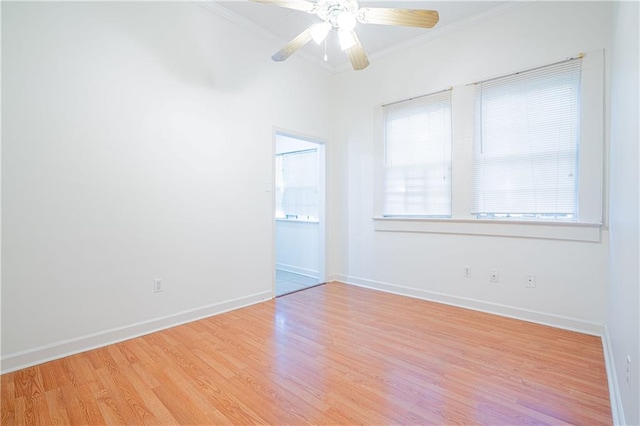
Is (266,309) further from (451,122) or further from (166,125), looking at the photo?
(451,122)

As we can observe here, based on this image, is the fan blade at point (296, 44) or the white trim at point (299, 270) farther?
the white trim at point (299, 270)

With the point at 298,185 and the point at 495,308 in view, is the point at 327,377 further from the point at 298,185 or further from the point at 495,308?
the point at 298,185

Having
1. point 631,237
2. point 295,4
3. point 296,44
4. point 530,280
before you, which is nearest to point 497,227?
point 530,280

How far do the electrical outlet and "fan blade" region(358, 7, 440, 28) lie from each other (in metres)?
2.42

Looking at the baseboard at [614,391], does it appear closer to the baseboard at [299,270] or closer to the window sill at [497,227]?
the window sill at [497,227]

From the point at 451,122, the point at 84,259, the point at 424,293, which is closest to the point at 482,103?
the point at 451,122

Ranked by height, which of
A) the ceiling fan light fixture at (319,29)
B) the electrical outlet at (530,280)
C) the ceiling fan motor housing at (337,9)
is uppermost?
the ceiling fan motor housing at (337,9)

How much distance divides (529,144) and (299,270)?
365cm

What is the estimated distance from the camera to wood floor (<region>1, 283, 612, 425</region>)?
1614 millimetres

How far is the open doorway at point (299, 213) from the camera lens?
4562 millimetres

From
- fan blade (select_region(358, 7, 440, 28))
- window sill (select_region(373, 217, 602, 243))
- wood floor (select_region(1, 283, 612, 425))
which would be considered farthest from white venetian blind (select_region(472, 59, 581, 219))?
fan blade (select_region(358, 7, 440, 28))

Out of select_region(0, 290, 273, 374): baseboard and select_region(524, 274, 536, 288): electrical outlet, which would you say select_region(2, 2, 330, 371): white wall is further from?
select_region(524, 274, 536, 288): electrical outlet

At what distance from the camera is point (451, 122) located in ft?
11.0

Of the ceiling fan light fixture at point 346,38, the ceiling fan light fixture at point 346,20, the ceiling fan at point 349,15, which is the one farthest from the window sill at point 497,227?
the ceiling fan light fixture at point 346,20
